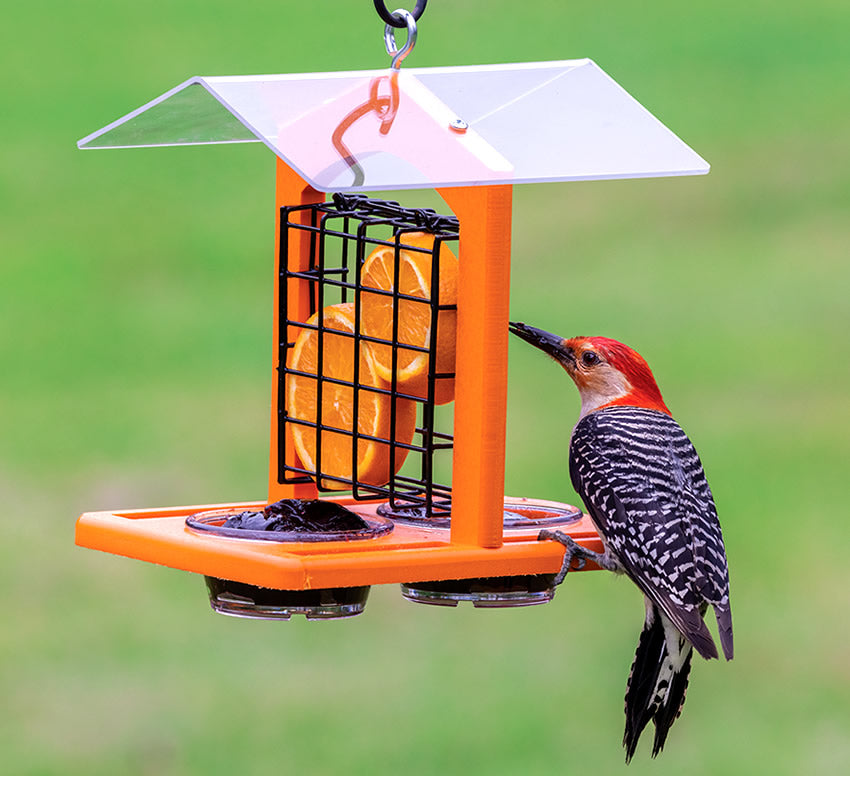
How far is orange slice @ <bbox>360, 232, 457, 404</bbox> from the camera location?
14.5 feet

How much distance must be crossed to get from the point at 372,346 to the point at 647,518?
0.78m

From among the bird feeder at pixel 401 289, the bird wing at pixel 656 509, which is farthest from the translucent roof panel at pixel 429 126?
the bird wing at pixel 656 509

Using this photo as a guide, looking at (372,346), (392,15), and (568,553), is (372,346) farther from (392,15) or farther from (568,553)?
(392,15)

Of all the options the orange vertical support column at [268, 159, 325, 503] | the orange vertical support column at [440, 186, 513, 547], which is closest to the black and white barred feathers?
the orange vertical support column at [440, 186, 513, 547]

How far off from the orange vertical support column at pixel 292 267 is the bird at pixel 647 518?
22.3 inches

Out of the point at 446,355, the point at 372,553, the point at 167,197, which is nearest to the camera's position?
the point at 372,553

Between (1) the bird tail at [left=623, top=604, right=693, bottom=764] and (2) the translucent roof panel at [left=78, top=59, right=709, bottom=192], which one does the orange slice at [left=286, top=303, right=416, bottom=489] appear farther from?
(1) the bird tail at [left=623, top=604, right=693, bottom=764]

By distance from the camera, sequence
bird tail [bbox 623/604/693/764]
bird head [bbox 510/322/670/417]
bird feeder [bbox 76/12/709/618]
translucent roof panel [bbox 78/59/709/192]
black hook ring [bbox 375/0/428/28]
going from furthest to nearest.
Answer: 1. bird head [bbox 510/322/670/417]
2. bird tail [bbox 623/604/693/764]
3. black hook ring [bbox 375/0/428/28]
4. bird feeder [bbox 76/12/709/618]
5. translucent roof panel [bbox 78/59/709/192]

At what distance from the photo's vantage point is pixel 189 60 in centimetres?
1267

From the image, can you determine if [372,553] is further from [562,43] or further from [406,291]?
[562,43]

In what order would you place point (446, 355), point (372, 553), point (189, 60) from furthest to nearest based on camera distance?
point (189, 60), point (446, 355), point (372, 553)

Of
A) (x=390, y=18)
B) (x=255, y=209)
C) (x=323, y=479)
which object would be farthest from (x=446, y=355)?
(x=255, y=209)

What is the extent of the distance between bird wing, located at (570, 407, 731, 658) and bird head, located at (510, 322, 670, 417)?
2.4 inches

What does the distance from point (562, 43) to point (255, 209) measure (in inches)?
103
